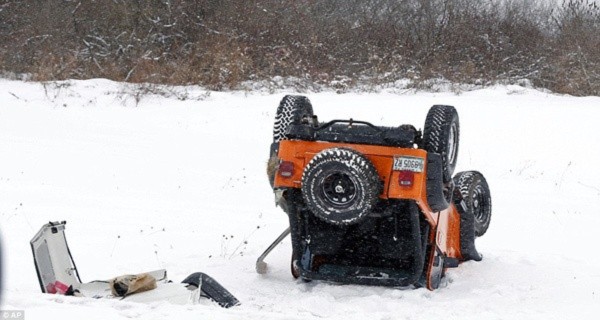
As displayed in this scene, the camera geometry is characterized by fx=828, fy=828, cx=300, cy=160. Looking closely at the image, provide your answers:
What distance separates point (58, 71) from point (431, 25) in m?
11.0

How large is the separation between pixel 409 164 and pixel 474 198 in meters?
2.07

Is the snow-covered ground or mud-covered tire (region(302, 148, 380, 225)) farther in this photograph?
the snow-covered ground

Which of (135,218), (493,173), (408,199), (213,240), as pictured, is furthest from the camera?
(493,173)

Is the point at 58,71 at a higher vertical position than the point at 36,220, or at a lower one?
higher

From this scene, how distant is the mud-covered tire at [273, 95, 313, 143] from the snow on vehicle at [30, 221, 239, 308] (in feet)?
6.07

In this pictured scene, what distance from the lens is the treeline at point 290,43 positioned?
2134 centimetres

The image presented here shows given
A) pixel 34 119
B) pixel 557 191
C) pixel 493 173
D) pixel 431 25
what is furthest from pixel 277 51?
pixel 557 191

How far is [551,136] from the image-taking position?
15.1 metres

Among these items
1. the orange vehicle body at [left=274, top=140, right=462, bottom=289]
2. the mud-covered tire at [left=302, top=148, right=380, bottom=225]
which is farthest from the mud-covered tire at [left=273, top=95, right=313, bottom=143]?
the mud-covered tire at [left=302, top=148, right=380, bottom=225]

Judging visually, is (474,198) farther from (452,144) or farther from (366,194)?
(366,194)

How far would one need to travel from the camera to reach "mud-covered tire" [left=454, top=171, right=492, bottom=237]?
23.2 ft

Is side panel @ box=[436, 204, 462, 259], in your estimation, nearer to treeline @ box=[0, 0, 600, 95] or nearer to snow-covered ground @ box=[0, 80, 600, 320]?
snow-covered ground @ box=[0, 80, 600, 320]

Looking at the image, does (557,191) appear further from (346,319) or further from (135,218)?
(346,319)

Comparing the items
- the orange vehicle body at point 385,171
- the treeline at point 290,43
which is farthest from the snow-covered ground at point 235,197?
the treeline at point 290,43
